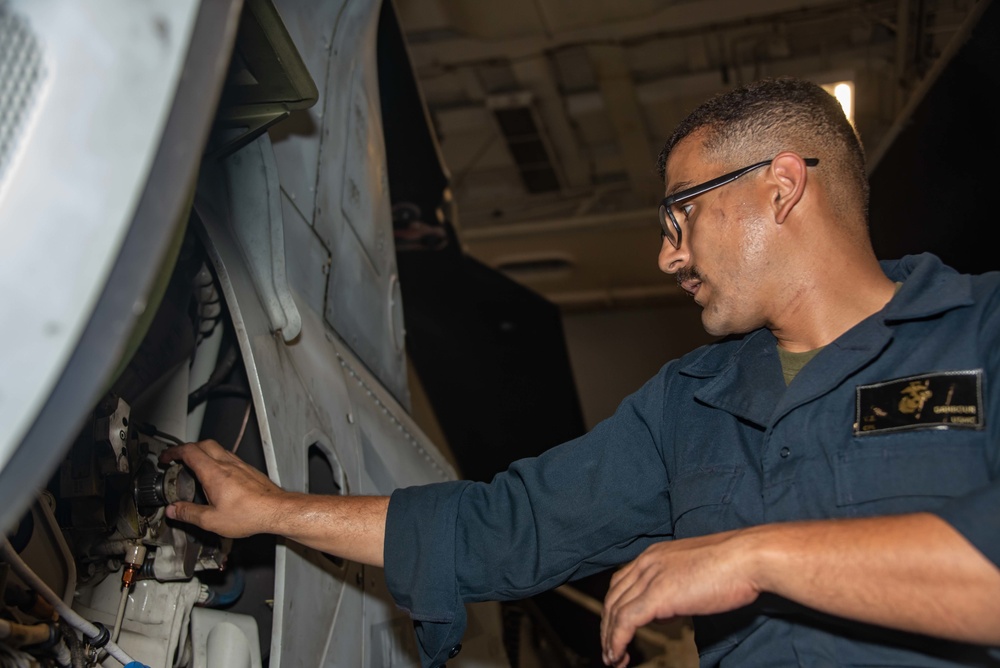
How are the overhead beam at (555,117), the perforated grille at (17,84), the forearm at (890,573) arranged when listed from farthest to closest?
the overhead beam at (555,117) → the forearm at (890,573) → the perforated grille at (17,84)

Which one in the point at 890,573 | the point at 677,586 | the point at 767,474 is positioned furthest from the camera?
the point at 767,474

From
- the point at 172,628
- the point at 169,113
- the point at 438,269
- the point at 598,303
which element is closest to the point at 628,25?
the point at 438,269

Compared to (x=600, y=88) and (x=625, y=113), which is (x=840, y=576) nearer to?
(x=600, y=88)

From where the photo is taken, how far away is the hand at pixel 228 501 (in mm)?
1527

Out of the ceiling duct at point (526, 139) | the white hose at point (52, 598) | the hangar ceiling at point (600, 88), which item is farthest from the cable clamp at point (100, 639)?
the ceiling duct at point (526, 139)

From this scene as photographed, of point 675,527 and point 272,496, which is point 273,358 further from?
point 675,527

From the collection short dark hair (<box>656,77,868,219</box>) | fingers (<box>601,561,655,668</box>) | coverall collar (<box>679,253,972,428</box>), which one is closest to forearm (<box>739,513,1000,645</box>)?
fingers (<box>601,561,655,668</box>)

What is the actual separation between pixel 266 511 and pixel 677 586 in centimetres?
72

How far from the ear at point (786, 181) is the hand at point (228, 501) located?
103 cm

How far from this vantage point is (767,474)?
4.66 feet

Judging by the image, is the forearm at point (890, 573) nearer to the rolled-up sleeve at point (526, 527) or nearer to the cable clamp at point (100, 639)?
the rolled-up sleeve at point (526, 527)

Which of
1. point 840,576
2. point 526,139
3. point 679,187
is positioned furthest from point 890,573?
point 526,139

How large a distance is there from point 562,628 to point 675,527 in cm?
240

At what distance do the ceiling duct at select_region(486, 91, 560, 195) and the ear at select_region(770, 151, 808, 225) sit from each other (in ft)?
15.7
